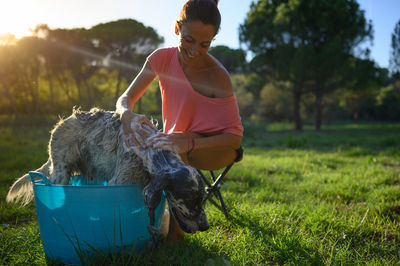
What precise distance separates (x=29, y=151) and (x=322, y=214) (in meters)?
6.77

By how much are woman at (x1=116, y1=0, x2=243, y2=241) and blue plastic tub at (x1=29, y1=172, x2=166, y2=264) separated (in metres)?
0.48

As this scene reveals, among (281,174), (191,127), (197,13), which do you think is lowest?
(281,174)

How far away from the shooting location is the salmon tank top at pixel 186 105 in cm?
257

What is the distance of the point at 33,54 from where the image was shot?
16.3 m

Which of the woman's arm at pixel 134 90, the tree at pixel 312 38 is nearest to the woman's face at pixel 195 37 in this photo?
the woman's arm at pixel 134 90

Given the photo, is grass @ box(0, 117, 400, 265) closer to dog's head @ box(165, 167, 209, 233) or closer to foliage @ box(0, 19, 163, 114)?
dog's head @ box(165, 167, 209, 233)

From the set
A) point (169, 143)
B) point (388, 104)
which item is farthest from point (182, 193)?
point (388, 104)

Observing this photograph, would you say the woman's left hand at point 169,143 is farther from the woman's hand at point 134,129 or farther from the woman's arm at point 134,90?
the woman's arm at point 134,90

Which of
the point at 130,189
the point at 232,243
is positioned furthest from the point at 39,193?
the point at 232,243

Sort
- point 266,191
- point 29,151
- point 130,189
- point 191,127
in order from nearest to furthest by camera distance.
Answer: point 130,189, point 191,127, point 266,191, point 29,151

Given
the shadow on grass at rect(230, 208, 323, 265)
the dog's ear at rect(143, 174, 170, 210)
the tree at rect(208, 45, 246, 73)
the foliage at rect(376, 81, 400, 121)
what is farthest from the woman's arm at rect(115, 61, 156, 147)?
the foliage at rect(376, 81, 400, 121)

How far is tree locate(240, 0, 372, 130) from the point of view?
1772cm

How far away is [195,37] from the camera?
2.26 m

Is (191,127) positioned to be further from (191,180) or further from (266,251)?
(266,251)
